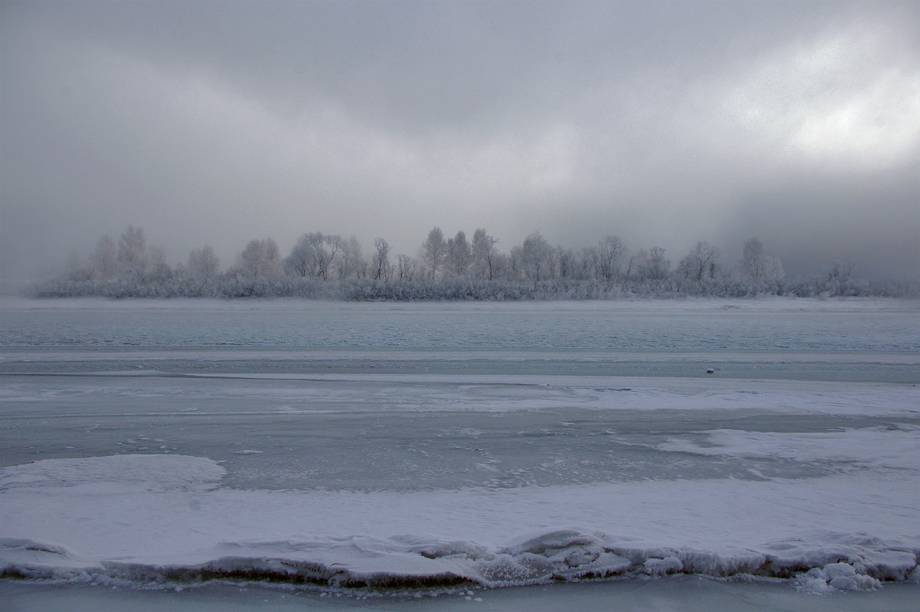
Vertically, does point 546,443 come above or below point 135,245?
below

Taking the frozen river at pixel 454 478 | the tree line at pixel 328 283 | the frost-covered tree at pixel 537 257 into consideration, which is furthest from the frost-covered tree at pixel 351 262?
the frozen river at pixel 454 478

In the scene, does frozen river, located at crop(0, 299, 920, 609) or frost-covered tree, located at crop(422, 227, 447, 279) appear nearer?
frozen river, located at crop(0, 299, 920, 609)

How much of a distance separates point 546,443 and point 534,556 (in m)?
2.35

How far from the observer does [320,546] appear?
295 cm

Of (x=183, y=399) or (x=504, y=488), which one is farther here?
(x=183, y=399)

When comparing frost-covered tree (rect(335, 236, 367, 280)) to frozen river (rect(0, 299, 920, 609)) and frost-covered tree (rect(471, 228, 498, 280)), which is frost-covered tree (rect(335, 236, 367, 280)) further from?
frozen river (rect(0, 299, 920, 609))

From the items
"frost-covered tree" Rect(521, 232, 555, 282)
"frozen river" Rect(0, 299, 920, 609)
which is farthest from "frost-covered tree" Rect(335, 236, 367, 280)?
"frozen river" Rect(0, 299, 920, 609)

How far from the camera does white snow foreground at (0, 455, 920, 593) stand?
9.12 ft

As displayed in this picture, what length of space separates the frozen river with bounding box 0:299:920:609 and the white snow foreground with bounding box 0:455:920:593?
0.6 inches

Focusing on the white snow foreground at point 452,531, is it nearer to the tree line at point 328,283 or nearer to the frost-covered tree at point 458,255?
the tree line at point 328,283

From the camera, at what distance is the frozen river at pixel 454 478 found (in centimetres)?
281

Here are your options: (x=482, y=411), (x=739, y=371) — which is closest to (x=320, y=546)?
(x=482, y=411)

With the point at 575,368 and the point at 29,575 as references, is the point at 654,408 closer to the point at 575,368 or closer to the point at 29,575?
the point at 575,368

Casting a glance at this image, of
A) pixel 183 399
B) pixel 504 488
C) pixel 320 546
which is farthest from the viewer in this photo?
pixel 183 399
